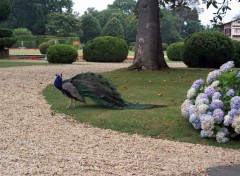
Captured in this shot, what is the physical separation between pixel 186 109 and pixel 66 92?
2468mm

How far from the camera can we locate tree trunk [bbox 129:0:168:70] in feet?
52.9

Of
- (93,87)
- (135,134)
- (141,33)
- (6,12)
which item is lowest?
(135,134)

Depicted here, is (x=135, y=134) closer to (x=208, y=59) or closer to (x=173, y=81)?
(x=173, y=81)

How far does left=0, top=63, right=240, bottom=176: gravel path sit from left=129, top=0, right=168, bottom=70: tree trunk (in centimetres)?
773

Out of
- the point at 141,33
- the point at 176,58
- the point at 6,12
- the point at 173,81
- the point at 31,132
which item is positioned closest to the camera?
the point at 31,132

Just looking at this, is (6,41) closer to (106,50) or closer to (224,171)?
(106,50)

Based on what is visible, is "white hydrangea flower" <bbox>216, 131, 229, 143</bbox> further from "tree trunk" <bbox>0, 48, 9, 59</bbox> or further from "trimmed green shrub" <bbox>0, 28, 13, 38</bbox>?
"tree trunk" <bbox>0, 48, 9, 59</bbox>

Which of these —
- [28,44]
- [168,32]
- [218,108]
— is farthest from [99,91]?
[168,32]

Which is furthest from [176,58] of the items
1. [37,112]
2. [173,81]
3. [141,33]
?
[37,112]

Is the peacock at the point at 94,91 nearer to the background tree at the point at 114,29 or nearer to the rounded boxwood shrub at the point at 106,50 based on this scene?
the rounded boxwood shrub at the point at 106,50

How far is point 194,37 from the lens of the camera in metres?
19.9

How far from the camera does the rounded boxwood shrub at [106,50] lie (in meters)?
27.6

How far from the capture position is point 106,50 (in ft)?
91.8

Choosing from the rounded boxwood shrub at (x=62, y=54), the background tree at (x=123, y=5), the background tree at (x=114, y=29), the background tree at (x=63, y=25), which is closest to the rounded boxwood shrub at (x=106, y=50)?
the rounded boxwood shrub at (x=62, y=54)
